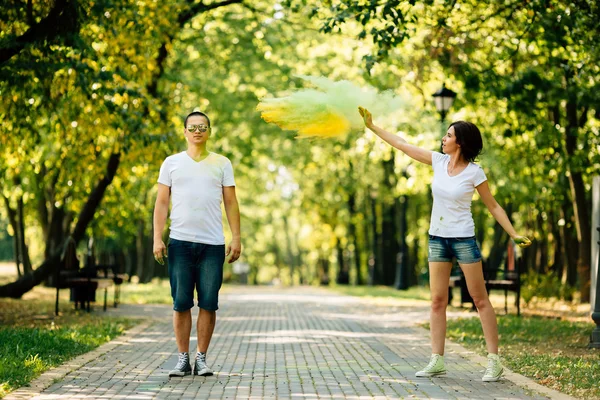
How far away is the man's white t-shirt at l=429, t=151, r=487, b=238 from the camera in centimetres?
789

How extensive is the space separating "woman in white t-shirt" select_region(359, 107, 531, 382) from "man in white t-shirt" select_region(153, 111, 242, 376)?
1.39 m

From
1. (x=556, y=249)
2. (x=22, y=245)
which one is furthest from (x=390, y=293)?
(x=22, y=245)

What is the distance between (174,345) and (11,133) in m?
6.23

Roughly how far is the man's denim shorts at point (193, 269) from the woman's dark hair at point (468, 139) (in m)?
2.19

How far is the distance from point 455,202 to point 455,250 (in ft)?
1.34

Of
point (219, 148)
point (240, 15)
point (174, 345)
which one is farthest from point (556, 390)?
point (219, 148)

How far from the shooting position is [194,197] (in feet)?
25.6

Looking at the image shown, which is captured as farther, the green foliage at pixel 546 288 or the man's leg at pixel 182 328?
the green foliage at pixel 546 288

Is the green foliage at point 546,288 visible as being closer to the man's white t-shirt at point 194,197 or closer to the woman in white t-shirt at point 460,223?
the woman in white t-shirt at point 460,223

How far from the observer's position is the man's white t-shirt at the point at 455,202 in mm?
7887

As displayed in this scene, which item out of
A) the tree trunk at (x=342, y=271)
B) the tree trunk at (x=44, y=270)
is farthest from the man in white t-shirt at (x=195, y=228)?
the tree trunk at (x=342, y=271)

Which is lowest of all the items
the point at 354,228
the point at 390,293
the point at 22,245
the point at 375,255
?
the point at 390,293

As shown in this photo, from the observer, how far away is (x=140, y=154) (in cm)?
1703

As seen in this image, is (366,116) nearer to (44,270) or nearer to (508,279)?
(508,279)
